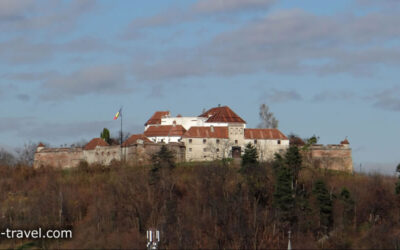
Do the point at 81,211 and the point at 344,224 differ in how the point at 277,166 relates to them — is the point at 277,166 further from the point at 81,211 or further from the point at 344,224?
the point at 81,211

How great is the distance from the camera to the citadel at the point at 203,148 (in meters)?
82.8

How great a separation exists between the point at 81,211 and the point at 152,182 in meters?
6.51

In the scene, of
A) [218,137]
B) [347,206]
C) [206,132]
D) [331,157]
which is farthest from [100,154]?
[347,206]

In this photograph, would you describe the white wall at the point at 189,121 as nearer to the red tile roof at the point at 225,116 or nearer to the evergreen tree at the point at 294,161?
the red tile roof at the point at 225,116

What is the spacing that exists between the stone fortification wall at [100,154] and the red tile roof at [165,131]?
3.63 meters

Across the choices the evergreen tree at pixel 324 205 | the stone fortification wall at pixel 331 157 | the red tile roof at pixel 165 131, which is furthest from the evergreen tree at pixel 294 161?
the red tile roof at pixel 165 131

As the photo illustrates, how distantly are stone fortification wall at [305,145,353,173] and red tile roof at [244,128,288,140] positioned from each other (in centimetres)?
330

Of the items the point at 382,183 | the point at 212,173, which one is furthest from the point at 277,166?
the point at 382,183

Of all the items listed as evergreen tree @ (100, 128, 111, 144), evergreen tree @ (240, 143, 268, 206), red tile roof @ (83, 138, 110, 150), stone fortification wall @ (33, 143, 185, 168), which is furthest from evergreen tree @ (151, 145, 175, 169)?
evergreen tree @ (100, 128, 111, 144)

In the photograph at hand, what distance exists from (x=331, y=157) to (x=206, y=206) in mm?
22575

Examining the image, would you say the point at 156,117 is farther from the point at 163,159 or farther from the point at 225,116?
the point at 163,159

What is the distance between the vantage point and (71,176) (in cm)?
7712

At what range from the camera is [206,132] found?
8456cm

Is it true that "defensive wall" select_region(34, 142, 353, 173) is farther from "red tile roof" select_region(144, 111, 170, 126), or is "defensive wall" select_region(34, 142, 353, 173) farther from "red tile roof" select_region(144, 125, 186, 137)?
"red tile roof" select_region(144, 111, 170, 126)
